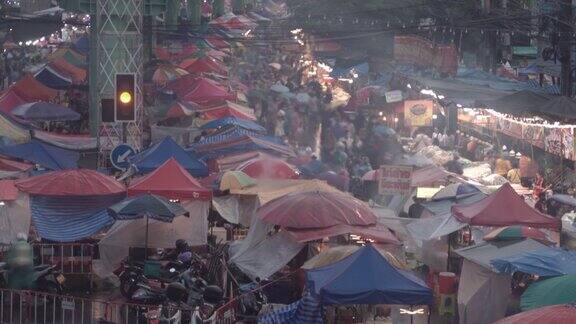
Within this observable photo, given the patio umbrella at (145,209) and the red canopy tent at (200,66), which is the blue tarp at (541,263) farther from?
the red canopy tent at (200,66)

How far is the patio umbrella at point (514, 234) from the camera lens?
15430 millimetres

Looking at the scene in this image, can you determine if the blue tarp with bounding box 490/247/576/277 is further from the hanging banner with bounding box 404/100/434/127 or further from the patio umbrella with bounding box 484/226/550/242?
the hanging banner with bounding box 404/100/434/127

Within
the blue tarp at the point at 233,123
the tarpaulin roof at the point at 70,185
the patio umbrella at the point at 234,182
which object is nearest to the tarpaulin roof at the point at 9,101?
the blue tarp at the point at 233,123

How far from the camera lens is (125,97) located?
19500 millimetres

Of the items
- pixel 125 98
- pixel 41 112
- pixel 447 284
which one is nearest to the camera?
pixel 447 284

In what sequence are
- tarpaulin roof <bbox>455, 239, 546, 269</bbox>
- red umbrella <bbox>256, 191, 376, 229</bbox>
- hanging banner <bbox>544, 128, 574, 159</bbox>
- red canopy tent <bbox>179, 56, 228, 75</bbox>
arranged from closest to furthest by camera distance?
tarpaulin roof <bbox>455, 239, 546, 269</bbox>
red umbrella <bbox>256, 191, 376, 229</bbox>
hanging banner <bbox>544, 128, 574, 159</bbox>
red canopy tent <bbox>179, 56, 228, 75</bbox>

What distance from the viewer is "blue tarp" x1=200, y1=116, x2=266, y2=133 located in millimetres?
28828

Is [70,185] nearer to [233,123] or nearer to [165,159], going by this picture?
[165,159]

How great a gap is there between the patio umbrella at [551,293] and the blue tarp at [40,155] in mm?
11664

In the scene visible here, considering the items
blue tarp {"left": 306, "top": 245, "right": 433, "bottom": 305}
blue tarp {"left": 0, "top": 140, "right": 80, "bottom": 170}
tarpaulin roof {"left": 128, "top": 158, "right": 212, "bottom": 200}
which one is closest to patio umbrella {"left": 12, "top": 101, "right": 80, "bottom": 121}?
blue tarp {"left": 0, "top": 140, "right": 80, "bottom": 170}

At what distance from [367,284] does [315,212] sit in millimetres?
3416

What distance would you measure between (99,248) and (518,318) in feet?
29.2

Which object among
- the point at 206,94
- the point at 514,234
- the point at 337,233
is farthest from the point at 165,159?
the point at 206,94

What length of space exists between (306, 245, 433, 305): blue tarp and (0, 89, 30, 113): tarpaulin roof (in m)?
16.2
